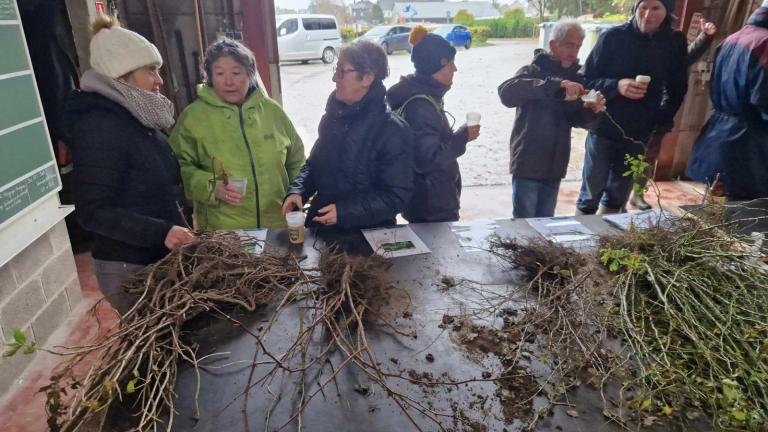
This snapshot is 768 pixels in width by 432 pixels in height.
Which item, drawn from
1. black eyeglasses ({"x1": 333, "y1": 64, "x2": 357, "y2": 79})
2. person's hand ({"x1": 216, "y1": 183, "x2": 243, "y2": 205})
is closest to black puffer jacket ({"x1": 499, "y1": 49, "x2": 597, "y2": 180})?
black eyeglasses ({"x1": 333, "y1": 64, "x2": 357, "y2": 79})

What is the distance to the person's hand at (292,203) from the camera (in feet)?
6.72

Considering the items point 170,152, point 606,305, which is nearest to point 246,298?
point 170,152

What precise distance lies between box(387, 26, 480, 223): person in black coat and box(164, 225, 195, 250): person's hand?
3.78ft

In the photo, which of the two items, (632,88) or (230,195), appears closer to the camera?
(230,195)

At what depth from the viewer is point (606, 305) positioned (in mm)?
1405

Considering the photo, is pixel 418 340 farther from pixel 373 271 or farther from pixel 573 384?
pixel 573 384

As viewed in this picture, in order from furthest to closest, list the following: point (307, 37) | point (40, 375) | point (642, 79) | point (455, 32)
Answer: point (307, 37) → point (455, 32) → point (642, 79) → point (40, 375)

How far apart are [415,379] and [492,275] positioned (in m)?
0.61

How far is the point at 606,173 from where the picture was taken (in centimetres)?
325

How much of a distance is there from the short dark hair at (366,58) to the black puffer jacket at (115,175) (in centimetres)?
84

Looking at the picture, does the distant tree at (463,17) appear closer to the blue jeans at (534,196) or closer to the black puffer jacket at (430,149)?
the blue jeans at (534,196)

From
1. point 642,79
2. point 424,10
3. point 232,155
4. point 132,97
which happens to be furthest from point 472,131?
point 424,10

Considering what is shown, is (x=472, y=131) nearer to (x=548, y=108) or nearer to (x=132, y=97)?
(x=548, y=108)

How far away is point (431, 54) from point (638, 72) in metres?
1.57
